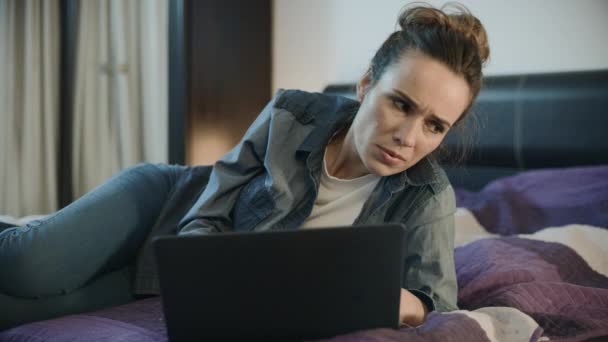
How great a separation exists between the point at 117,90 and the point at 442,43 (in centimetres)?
219

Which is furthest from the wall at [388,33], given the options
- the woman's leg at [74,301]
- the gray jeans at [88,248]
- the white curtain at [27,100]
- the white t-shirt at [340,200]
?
the woman's leg at [74,301]

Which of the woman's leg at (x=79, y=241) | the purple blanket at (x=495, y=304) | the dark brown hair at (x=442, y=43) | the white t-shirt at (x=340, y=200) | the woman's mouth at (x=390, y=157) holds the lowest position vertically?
the purple blanket at (x=495, y=304)

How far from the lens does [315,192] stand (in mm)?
1295

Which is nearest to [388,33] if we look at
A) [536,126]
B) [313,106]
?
[536,126]

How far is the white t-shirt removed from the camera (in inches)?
51.4

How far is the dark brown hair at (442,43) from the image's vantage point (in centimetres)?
112

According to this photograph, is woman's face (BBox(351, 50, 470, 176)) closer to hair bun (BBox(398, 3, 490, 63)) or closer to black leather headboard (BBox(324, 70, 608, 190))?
hair bun (BBox(398, 3, 490, 63))

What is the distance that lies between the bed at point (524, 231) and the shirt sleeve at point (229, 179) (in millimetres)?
204

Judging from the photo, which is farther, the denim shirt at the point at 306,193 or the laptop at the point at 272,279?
the denim shirt at the point at 306,193

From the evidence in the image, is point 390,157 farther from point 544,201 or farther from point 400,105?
point 544,201

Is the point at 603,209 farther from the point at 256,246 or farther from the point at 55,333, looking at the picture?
the point at 55,333

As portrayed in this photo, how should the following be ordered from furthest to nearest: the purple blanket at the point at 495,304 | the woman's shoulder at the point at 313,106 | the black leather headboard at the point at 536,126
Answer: the black leather headboard at the point at 536,126 < the woman's shoulder at the point at 313,106 < the purple blanket at the point at 495,304

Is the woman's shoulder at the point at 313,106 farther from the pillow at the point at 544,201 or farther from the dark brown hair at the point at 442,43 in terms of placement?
the pillow at the point at 544,201

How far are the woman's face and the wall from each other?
38.2 inches
